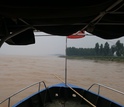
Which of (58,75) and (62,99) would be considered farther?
(58,75)

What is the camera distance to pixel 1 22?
149cm

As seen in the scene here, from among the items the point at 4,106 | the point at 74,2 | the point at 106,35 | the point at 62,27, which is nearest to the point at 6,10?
the point at 74,2

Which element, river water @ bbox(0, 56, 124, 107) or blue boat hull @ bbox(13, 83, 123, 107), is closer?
blue boat hull @ bbox(13, 83, 123, 107)

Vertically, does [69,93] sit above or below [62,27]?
below

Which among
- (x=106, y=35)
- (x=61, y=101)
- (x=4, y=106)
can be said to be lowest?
(x=4, y=106)

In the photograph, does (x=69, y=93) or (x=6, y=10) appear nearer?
(x=6, y=10)

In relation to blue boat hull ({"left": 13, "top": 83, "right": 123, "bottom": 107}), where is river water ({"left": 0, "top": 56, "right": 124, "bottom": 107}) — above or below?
below

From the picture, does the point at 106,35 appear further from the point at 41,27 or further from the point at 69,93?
the point at 69,93

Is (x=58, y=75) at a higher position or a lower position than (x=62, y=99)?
lower

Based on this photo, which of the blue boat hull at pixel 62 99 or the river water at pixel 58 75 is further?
the river water at pixel 58 75

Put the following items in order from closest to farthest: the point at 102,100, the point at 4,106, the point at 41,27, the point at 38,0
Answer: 1. the point at 38,0
2. the point at 41,27
3. the point at 102,100
4. the point at 4,106

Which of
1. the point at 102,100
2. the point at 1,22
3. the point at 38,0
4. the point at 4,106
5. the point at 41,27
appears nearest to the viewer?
the point at 38,0

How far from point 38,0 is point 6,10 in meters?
0.20

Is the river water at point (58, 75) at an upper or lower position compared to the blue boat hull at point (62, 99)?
lower
